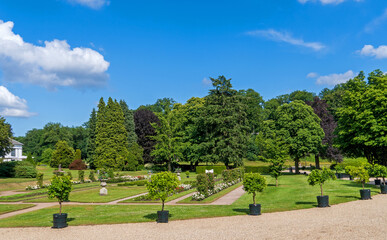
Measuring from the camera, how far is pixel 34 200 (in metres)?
22.7

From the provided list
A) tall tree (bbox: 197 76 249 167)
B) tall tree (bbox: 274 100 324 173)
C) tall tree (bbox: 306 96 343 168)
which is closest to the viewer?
tall tree (bbox: 274 100 324 173)

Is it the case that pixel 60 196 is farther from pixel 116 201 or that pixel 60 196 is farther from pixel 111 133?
pixel 111 133

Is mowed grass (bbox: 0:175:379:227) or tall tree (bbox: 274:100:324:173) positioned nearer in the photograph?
mowed grass (bbox: 0:175:379:227)

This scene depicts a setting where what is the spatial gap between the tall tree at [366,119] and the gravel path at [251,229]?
55.6 feet

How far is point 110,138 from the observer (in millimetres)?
59625

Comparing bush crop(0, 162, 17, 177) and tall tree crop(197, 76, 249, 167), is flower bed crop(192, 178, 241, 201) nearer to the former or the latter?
tall tree crop(197, 76, 249, 167)

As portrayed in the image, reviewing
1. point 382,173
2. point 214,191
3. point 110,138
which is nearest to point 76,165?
point 110,138

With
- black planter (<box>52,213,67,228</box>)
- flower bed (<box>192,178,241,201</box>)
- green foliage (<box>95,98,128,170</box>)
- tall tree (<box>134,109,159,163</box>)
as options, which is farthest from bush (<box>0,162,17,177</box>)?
black planter (<box>52,213,67,228</box>)

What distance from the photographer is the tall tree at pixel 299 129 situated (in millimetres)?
42719

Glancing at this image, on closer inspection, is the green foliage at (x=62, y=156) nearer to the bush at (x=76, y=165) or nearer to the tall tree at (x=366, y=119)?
the bush at (x=76, y=165)

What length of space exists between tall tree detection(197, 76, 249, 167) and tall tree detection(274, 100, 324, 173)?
21.5 ft

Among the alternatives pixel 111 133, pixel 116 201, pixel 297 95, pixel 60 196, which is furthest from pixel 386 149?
pixel 297 95

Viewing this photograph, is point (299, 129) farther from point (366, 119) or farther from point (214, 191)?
point (214, 191)

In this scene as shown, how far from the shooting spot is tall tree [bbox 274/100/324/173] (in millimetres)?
42719
